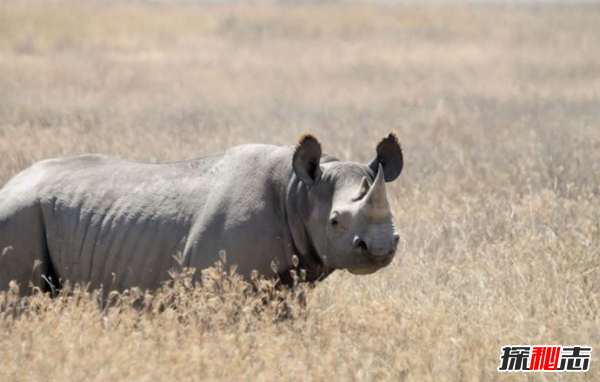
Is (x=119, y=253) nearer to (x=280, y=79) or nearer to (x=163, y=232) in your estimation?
(x=163, y=232)

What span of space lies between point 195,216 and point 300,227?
2.25 feet

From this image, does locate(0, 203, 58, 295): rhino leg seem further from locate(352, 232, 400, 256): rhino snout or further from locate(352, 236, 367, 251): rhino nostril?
locate(352, 232, 400, 256): rhino snout

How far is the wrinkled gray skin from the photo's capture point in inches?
263

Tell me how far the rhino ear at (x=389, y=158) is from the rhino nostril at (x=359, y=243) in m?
0.73

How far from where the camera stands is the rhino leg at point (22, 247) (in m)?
7.41

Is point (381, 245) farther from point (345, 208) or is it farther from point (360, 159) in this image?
point (360, 159)

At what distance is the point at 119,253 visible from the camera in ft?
24.4

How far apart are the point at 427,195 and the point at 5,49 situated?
63.7ft

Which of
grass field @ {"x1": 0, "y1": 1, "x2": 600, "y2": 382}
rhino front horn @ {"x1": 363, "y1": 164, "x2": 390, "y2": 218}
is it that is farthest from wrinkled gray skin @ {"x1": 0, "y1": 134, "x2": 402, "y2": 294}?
grass field @ {"x1": 0, "y1": 1, "x2": 600, "y2": 382}

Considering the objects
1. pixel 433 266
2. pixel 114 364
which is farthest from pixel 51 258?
pixel 433 266

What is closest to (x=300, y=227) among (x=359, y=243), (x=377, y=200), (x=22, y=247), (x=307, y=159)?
(x=307, y=159)

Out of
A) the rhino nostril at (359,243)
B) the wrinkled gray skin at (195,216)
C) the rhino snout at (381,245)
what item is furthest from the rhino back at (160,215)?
the rhino snout at (381,245)

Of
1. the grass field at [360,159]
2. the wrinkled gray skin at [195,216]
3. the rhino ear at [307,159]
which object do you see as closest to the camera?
the grass field at [360,159]

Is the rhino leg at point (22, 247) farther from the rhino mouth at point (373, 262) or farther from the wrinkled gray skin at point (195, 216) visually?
the rhino mouth at point (373, 262)
